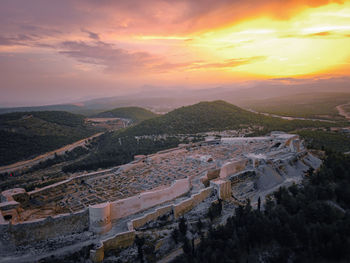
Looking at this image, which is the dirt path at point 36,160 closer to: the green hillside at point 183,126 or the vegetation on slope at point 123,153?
the green hillside at point 183,126

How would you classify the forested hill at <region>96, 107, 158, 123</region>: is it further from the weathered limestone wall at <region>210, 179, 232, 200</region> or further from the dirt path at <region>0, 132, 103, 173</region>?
the weathered limestone wall at <region>210, 179, 232, 200</region>

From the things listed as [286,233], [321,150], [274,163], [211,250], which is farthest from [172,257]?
[321,150]

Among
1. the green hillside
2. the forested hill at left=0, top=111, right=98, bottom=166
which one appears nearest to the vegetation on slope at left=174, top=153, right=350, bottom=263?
the green hillside

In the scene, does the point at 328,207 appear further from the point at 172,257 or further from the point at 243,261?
the point at 172,257

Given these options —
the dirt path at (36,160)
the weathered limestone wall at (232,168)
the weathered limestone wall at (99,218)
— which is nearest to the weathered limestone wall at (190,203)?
the weathered limestone wall at (232,168)

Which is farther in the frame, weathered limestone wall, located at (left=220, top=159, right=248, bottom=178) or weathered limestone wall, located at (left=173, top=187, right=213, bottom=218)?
weathered limestone wall, located at (left=220, top=159, right=248, bottom=178)
